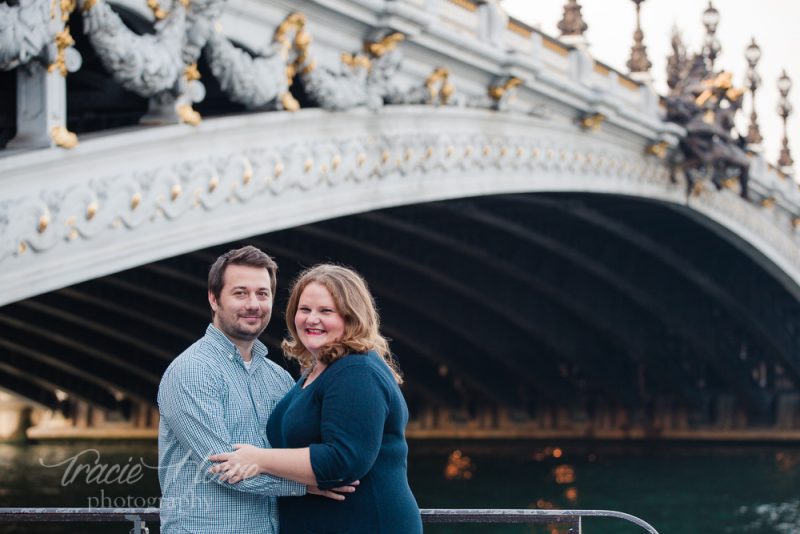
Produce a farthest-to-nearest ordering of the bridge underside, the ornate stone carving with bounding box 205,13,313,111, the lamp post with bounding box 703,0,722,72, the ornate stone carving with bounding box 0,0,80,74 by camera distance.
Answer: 1. the lamp post with bounding box 703,0,722,72
2. the bridge underside
3. the ornate stone carving with bounding box 205,13,313,111
4. the ornate stone carving with bounding box 0,0,80,74

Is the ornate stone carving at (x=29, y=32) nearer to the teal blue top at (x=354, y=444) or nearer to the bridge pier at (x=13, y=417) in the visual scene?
the teal blue top at (x=354, y=444)

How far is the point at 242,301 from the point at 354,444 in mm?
791

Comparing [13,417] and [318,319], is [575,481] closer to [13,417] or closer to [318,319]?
[13,417]

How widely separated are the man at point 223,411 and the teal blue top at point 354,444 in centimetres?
10

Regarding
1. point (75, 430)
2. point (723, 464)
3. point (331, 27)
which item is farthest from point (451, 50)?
point (75, 430)

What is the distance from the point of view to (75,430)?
42.8 metres

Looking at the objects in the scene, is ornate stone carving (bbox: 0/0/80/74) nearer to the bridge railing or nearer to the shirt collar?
the bridge railing

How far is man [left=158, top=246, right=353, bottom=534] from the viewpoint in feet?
15.7

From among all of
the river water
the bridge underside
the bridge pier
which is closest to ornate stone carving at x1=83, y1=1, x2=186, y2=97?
the river water

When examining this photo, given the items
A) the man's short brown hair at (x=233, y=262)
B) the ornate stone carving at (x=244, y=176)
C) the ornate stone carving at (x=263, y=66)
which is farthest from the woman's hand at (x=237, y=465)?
the ornate stone carving at (x=263, y=66)

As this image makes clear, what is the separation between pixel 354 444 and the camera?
453 cm

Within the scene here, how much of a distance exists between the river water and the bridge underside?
1719 millimetres

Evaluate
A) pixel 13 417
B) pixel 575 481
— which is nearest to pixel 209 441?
pixel 575 481

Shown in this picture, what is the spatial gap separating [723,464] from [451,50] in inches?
835
